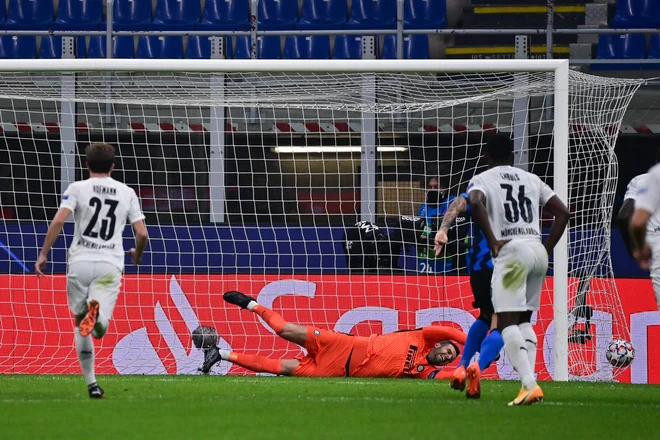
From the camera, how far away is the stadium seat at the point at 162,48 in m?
18.6

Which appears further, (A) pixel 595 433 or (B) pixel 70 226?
(B) pixel 70 226

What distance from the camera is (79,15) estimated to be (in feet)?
63.6

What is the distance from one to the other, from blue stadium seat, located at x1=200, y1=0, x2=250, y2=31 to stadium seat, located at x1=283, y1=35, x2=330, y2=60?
2.68 ft

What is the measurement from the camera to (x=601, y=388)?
9.66 meters

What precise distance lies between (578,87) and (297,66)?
3003 millimetres

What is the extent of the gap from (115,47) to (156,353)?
809 centimetres

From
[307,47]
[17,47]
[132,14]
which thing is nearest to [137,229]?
[307,47]

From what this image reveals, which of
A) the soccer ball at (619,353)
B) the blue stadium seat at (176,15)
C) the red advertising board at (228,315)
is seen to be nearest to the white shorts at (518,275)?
the soccer ball at (619,353)

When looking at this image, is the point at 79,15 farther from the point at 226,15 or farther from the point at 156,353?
the point at 156,353

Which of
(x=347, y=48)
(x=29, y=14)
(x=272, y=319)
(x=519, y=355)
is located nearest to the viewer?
(x=519, y=355)

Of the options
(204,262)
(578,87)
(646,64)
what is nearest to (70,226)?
(204,262)

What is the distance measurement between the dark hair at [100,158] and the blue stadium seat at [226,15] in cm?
1160

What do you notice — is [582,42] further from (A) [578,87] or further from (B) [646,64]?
(A) [578,87]

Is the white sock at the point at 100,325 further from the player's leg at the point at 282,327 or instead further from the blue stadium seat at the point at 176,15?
the blue stadium seat at the point at 176,15
